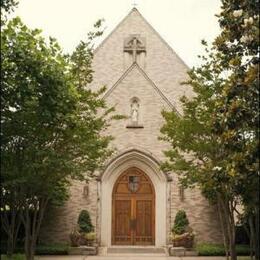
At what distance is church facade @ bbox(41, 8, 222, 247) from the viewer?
Answer: 908 inches

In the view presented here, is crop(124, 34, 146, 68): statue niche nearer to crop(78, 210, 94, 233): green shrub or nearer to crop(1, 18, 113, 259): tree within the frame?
crop(78, 210, 94, 233): green shrub

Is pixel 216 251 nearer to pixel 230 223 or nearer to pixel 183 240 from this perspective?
pixel 183 240

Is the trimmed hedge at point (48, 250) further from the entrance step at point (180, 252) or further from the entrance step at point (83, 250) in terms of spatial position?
the entrance step at point (180, 252)

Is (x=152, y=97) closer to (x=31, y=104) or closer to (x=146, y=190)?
(x=146, y=190)

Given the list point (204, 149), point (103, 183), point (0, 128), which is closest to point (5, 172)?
point (0, 128)

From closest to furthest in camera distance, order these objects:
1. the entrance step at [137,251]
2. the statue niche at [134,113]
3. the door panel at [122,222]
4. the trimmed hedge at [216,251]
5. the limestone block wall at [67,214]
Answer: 1. the trimmed hedge at [216,251]
2. the entrance step at [137,251]
3. the limestone block wall at [67,214]
4. the door panel at [122,222]
5. the statue niche at [134,113]

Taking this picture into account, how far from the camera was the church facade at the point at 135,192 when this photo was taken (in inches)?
908

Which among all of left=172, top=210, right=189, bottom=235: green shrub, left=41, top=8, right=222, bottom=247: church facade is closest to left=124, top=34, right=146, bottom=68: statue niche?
left=41, top=8, right=222, bottom=247: church facade

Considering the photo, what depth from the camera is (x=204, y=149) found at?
15266 mm

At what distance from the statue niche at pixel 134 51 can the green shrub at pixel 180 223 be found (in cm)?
913

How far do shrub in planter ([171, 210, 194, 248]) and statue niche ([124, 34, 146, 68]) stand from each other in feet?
30.3

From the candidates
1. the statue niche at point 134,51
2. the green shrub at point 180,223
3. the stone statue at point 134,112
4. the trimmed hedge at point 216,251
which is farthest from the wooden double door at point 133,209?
the statue niche at point 134,51

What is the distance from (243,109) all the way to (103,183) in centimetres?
1410

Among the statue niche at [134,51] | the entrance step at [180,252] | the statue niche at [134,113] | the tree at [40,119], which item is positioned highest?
the statue niche at [134,51]
